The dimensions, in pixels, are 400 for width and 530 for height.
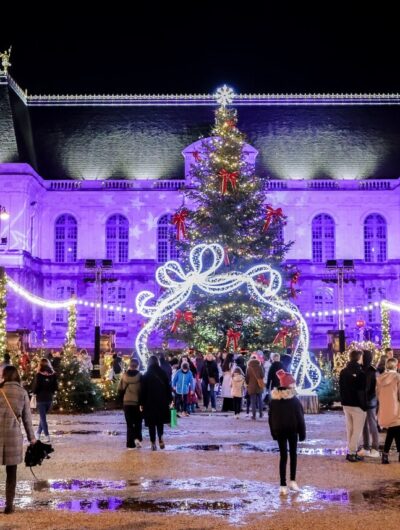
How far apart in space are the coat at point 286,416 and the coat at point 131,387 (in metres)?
4.82

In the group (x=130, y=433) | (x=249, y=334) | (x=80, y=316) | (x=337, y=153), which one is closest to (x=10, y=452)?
(x=130, y=433)

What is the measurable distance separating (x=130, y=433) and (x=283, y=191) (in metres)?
36.5

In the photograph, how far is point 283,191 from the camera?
4962cm

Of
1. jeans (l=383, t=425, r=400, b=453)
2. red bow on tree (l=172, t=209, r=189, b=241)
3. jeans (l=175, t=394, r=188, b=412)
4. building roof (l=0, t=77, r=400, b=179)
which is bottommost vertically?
jeans (l=383, t=425, r=400, b=453)

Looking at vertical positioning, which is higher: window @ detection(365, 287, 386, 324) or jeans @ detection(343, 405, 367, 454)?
window @ detection(365, 287, 386, 324)

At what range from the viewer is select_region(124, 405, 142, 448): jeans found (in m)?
14.3

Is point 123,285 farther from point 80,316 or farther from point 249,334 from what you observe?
point 249,334

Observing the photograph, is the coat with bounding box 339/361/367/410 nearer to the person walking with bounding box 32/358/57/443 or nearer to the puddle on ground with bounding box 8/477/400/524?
the puddle on ground with bounding box 8/477/400/524

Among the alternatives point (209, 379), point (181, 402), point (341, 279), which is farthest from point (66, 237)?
point (181, 402)

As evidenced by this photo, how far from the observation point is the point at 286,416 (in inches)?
396

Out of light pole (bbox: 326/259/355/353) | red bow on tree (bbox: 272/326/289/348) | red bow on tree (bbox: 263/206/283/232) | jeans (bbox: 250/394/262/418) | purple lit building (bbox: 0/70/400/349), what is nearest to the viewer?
jeans (bbox: 250/394/262/418)

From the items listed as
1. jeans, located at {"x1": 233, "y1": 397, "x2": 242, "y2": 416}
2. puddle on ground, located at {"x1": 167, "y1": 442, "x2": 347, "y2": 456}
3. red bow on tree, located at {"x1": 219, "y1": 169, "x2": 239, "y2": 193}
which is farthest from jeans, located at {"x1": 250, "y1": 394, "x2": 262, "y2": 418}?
red bow on tree, located at {"x1": 219, "y1": 169, "x2": 239, "y2": 193}

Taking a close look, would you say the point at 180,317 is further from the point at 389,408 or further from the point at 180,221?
the point at 389,408

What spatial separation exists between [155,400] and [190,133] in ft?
124
